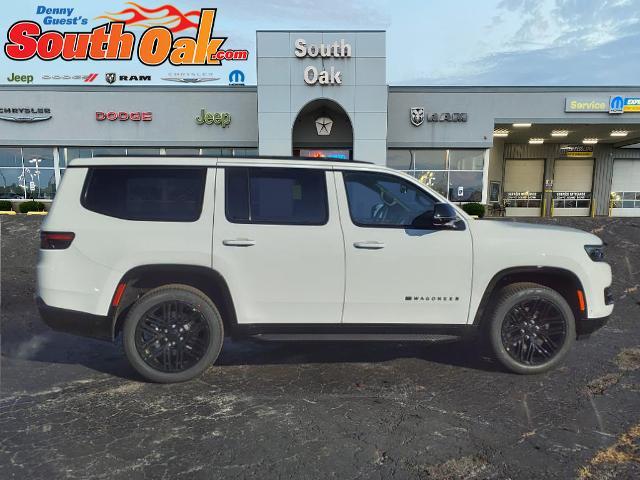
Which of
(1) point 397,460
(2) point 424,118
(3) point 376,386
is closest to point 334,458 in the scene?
(1) point 397,460

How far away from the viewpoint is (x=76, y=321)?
357 cm

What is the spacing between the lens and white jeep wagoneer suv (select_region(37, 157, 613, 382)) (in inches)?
141

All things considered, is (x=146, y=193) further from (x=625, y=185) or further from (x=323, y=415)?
(x=625, y=185)

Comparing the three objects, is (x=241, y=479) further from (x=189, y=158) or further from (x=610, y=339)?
(x=610, y=339)

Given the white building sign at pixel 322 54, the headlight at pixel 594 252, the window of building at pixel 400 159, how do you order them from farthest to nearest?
the window of building at pixel 400 159 → the white building sign at pixel 322 54 → the headlight at pixel 594 252

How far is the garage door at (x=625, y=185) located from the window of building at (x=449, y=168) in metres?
13.9

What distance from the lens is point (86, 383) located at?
370 centimetres

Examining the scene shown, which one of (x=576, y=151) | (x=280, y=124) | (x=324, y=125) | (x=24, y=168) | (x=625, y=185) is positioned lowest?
(x=24, y=168)

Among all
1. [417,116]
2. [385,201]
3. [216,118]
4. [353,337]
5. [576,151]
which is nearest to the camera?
[353,337]

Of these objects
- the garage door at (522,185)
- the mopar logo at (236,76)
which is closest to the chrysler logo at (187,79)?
the mopar logo at (236,76)

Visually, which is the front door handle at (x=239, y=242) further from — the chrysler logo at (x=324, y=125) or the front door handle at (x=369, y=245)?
the chrysler logo at (x=324, y=125)

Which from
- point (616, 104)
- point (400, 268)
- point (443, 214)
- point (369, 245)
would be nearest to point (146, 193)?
point (369, 245)

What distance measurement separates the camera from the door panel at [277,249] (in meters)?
3.63

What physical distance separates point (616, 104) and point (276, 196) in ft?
81.2
